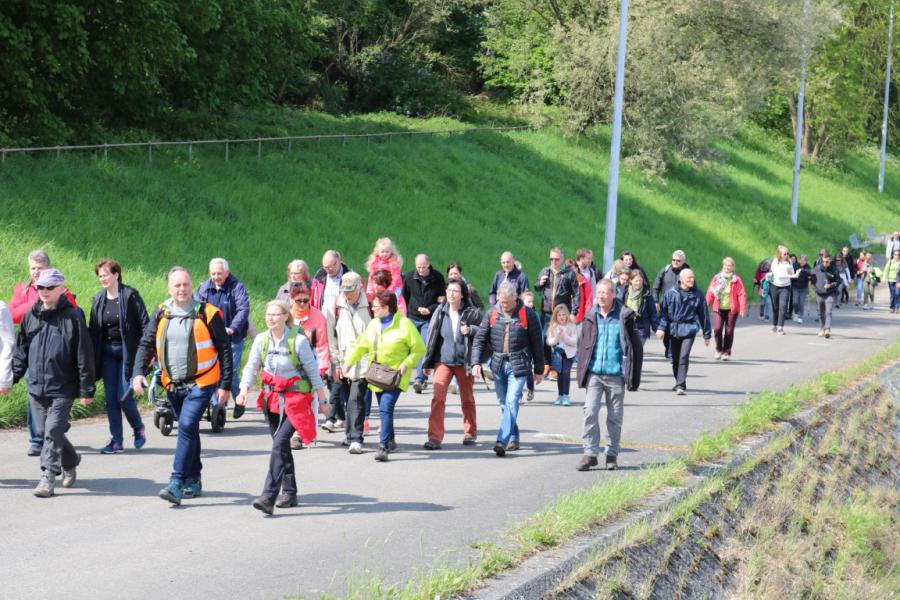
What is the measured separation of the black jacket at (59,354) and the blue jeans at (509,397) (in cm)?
384

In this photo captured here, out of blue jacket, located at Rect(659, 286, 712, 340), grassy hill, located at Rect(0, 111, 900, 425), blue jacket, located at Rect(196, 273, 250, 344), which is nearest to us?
blue jacket, located at Rect(196, 273, 250, 344)

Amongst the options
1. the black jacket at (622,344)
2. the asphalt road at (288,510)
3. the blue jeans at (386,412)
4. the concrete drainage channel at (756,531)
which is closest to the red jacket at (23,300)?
the asphalt road at (288,510)

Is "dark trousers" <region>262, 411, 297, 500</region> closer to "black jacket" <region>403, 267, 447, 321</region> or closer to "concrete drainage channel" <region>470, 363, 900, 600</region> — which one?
"concrete drainage channel" <region>470, 363, 900, 600</region>

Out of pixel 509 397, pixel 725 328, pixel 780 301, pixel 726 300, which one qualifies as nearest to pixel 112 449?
pixel 509 397

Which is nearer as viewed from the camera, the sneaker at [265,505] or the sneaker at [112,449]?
the sneaker at [265,505]

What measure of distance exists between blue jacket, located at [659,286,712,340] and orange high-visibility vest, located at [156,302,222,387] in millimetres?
8415

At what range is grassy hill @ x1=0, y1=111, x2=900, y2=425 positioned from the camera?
1945 centimetres

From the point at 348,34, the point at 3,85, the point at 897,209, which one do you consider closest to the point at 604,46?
the point at 348,34

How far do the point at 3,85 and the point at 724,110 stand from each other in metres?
25.9

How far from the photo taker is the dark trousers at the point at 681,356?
51.8 feet

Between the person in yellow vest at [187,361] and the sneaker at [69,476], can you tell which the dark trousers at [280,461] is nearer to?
the person in yellow vest at [187,361]

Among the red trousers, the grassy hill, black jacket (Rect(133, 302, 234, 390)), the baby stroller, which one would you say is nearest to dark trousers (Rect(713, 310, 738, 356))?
the grassy hill

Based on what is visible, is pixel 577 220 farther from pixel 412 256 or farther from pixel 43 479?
pixel 43 479

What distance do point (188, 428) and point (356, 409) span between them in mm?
2561
